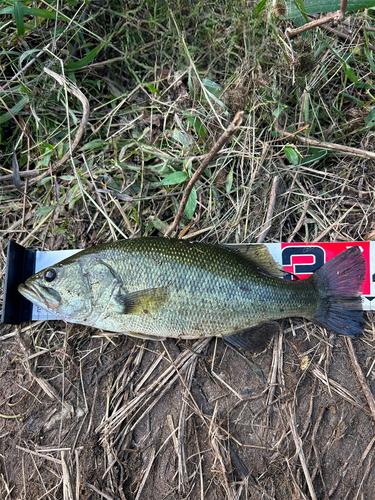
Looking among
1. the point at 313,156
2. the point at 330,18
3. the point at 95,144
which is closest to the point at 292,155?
the point at 313,156

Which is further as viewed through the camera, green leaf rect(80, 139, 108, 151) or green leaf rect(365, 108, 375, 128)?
green leaf rect(80, 139, 108, 151)

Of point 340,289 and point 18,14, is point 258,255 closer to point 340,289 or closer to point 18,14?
point 340,289

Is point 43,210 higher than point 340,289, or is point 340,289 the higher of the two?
point 43,210

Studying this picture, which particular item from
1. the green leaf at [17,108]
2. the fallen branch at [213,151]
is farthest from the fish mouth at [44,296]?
the green leaf at [17,108]

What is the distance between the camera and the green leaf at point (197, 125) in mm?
2961

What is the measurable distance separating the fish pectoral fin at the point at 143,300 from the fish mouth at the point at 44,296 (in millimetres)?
509

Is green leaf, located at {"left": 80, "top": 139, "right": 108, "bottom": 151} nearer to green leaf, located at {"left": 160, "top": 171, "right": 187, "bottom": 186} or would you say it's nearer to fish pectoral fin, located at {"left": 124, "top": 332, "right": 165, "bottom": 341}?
green leaf, located at {"left": 160, "top": 171, "right": 187, "bottom": 186}

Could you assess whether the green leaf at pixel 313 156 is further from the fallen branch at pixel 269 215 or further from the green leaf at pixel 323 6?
the green leaf at pixel 323 6

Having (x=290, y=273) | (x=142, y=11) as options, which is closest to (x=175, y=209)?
(x=290, y=273)

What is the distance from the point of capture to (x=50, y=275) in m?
2.65

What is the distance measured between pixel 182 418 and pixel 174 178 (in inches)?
81.0

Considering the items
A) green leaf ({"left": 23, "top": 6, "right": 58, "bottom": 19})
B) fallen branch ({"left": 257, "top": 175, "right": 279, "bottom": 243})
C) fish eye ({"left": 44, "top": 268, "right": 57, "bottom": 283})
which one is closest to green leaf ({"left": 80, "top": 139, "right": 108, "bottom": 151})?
green leaf ({"left": 23, "top": 6, "right": 58, "bottom": 19})

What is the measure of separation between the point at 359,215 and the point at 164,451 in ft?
8.84

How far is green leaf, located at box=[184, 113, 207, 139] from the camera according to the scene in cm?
296
